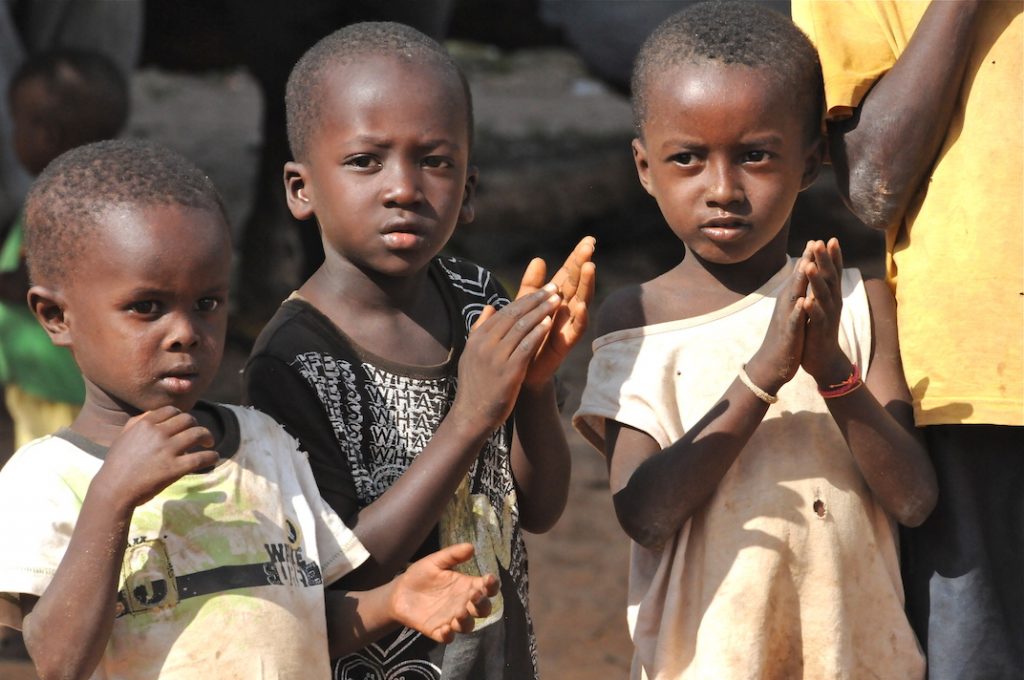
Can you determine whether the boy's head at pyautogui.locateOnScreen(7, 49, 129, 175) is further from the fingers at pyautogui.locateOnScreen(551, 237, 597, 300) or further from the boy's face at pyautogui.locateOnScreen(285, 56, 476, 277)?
the fingers at pyautogui.locateOnScreen(551, 237, 597, 300)

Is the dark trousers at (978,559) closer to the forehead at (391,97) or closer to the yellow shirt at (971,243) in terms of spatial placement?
the yellow shirt at (971,243)

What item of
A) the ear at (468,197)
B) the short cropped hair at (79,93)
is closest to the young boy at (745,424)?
the ear at (468,197)

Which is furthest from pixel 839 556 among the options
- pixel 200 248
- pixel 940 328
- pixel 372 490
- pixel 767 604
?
pixel 200 248

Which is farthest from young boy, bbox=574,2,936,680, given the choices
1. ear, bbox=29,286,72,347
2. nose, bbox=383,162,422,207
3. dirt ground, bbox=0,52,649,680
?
dirt ground, bbox=0,52,649,680

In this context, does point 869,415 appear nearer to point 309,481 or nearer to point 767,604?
point 767,604

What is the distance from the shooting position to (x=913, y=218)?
8.51 feet

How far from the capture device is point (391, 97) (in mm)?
2514

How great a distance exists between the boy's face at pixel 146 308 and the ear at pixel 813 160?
1.09 m

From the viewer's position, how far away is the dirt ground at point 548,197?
15.5ft

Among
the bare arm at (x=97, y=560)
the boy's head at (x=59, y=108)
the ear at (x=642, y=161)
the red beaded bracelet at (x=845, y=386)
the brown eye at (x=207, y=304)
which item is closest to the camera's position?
the bare arm at (x=97, y=560)

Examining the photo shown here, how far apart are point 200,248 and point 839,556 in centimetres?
119

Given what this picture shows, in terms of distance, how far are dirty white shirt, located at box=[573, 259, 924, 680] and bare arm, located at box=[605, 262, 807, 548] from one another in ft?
0.19

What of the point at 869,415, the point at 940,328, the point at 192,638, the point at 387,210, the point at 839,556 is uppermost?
the point at 387,210

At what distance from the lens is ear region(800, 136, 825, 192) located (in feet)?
8.75
